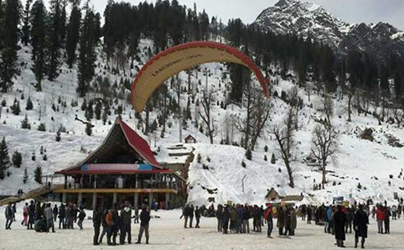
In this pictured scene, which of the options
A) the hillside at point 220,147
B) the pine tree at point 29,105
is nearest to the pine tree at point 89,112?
the hillside at point 220,147

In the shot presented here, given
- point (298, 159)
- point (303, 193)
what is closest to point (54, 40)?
point (298, 159)

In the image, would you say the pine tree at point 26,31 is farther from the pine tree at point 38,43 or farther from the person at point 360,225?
the person at point 360,225

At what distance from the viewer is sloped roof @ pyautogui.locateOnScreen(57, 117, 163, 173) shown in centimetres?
3316

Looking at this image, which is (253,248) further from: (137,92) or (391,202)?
(391,202)

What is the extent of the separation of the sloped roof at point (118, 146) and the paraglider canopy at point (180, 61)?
12.6 metres

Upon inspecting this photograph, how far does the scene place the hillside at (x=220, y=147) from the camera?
120ft

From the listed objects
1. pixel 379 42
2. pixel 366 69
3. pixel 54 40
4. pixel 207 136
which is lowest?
pixel 207 136

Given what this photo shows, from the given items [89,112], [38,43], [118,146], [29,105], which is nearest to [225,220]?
[118,146]

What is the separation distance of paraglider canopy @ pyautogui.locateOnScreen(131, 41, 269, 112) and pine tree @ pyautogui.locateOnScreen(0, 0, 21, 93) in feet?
117

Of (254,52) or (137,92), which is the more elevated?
(254,52)

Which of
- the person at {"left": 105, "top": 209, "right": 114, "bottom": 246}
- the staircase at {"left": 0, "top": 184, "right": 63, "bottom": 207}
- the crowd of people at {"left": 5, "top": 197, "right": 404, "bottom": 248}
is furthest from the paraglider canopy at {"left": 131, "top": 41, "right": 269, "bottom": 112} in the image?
the staircase at {"left": 0, "top": 184, "right": 63, "bottom": 207}

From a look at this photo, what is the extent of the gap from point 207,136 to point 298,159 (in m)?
11.0

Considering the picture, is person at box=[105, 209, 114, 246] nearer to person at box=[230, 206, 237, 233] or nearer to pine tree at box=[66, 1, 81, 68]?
person at box=[230, 206, 237, 233]

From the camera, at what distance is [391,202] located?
36.8 metres
